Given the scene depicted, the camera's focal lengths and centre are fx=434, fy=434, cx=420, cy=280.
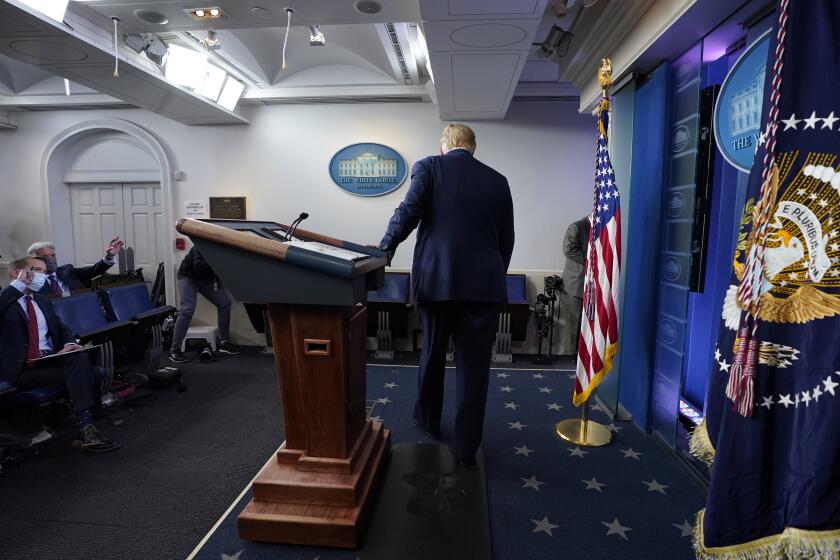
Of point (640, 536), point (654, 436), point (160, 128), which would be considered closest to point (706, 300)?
point (654, 436)

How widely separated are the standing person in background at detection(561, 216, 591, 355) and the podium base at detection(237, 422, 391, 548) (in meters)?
3.23

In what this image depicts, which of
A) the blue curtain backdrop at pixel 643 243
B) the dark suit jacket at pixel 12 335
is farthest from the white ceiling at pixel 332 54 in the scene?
the dark suit jacket at pixel 12 335

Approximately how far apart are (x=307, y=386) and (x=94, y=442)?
1806 millimetres

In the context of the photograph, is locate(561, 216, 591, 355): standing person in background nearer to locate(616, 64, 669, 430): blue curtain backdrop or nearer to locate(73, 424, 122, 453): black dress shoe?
locate(616, 64, 669, 430): blue curtain backdrop

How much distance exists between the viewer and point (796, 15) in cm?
117

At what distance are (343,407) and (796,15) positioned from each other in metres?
1.87

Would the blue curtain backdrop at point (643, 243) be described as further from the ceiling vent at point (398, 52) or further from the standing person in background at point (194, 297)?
the standing person in background at point (194, 297)

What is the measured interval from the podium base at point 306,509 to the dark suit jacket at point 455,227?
92 centimetres

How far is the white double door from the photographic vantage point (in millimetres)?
5578

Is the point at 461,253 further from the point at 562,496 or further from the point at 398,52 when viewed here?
the point at 398,52

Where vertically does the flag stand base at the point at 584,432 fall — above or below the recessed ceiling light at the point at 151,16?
below

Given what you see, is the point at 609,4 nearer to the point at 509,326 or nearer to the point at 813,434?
the point at 813,434

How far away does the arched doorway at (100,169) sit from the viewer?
5.21 m

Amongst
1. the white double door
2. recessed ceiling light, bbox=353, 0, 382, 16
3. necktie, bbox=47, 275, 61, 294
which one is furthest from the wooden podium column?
the white double door
